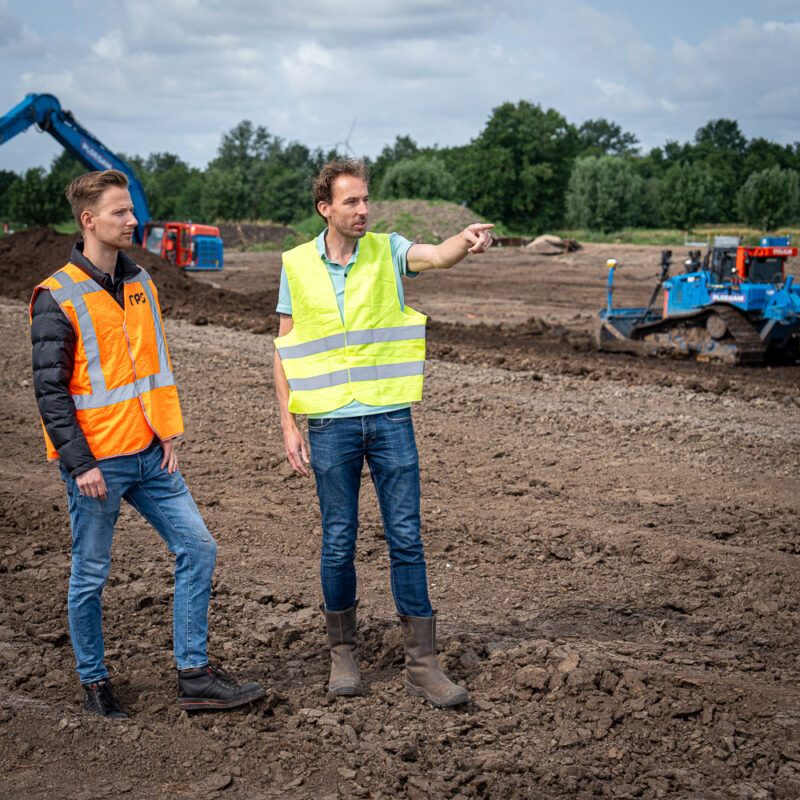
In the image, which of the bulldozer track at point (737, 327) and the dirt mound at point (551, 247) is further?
the dirt mound at point (551, 247)

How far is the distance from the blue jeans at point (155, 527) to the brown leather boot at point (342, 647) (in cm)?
55

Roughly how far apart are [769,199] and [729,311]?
4838 cm

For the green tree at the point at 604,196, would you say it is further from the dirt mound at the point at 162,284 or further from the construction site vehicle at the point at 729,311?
the construction site vehicle at the point at 729,311

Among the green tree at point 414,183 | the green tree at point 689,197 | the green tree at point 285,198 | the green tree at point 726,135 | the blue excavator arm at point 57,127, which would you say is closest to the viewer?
the blue excavator arm at point 57,127

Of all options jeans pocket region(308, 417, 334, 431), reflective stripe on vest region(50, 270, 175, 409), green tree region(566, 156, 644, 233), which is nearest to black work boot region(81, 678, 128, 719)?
reflective stripe on vest region(50, 270, 175, 409)

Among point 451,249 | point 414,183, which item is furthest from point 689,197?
point 451,249

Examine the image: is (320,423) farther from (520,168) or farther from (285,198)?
(285,198)

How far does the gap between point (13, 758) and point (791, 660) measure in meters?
3.44

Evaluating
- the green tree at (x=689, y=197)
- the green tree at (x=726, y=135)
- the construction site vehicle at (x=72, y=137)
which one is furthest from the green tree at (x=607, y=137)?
the construction site vehicle at (x=72, y=137)

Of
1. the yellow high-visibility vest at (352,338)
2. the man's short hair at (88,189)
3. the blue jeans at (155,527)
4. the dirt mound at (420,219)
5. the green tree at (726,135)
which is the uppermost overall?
the green tree at (726,135)

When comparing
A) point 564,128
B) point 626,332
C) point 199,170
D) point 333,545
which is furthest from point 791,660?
point 199,170

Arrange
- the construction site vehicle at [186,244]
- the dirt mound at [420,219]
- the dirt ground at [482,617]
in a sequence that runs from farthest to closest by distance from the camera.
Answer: the dirt mound at [420,219], the construction site vehicle at [186,244], the dirt ground at [482,617]

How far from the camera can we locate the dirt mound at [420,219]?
143 feet

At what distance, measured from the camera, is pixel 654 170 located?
92250mm
